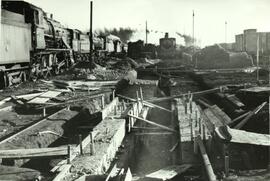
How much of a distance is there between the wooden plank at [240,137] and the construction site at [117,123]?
0.02 meters

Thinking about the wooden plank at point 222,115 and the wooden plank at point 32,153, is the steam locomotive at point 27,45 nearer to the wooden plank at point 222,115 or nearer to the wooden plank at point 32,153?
the wooden plank at point 32,153

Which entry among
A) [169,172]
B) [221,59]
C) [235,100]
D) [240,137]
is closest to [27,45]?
[235,100]

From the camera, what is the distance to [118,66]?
2545cm

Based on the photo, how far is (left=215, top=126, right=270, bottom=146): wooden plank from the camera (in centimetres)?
615

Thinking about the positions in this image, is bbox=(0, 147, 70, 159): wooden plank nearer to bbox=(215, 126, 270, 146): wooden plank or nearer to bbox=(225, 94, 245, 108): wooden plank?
bbox=(215, 126, 270, 146): wooden plank

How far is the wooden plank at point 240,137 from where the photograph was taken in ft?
20.2

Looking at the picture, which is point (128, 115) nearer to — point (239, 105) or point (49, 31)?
point (239, 105)

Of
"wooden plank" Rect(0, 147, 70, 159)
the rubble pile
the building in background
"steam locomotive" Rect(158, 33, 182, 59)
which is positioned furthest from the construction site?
the building in background

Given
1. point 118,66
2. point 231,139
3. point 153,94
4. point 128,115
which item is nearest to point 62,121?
point 128,115

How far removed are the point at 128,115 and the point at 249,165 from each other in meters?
3.54

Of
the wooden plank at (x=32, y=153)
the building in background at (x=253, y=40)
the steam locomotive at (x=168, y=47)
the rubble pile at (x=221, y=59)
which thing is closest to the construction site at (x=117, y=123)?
the wooden plank at (x=32, y=153)

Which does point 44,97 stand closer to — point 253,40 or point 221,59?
point 221,59

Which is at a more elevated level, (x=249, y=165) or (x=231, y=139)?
(x=231, y=139)

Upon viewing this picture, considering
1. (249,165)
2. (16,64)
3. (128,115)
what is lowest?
(249,165)
